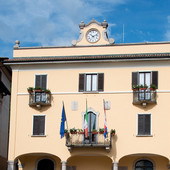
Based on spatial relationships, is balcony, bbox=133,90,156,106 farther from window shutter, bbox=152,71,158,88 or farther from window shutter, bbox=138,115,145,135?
window shutter, bbox=138,115,145,135

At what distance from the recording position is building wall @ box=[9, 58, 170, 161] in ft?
119

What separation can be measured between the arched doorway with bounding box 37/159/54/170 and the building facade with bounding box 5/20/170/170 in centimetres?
8

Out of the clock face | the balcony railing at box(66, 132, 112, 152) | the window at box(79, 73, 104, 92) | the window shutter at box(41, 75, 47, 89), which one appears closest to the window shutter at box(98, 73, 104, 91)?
the window at box(79, 73, 104, 92)

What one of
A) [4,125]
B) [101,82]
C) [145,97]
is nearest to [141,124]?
[145,97]

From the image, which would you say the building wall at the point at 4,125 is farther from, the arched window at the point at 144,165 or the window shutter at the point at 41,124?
the arched window at the point at 144,165

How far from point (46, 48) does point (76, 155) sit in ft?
29.2

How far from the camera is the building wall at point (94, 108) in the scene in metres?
36.1

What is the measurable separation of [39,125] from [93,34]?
839cm

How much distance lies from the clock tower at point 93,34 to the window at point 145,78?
364 cm

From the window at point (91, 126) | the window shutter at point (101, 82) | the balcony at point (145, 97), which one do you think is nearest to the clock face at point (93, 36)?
the window shutter at point (101, 82)

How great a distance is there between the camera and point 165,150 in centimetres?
3559

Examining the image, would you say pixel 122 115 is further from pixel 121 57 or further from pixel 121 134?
pixel 121 57

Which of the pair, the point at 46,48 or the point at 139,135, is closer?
the point at 139,135

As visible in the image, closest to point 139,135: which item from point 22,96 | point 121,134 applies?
point 121,134
